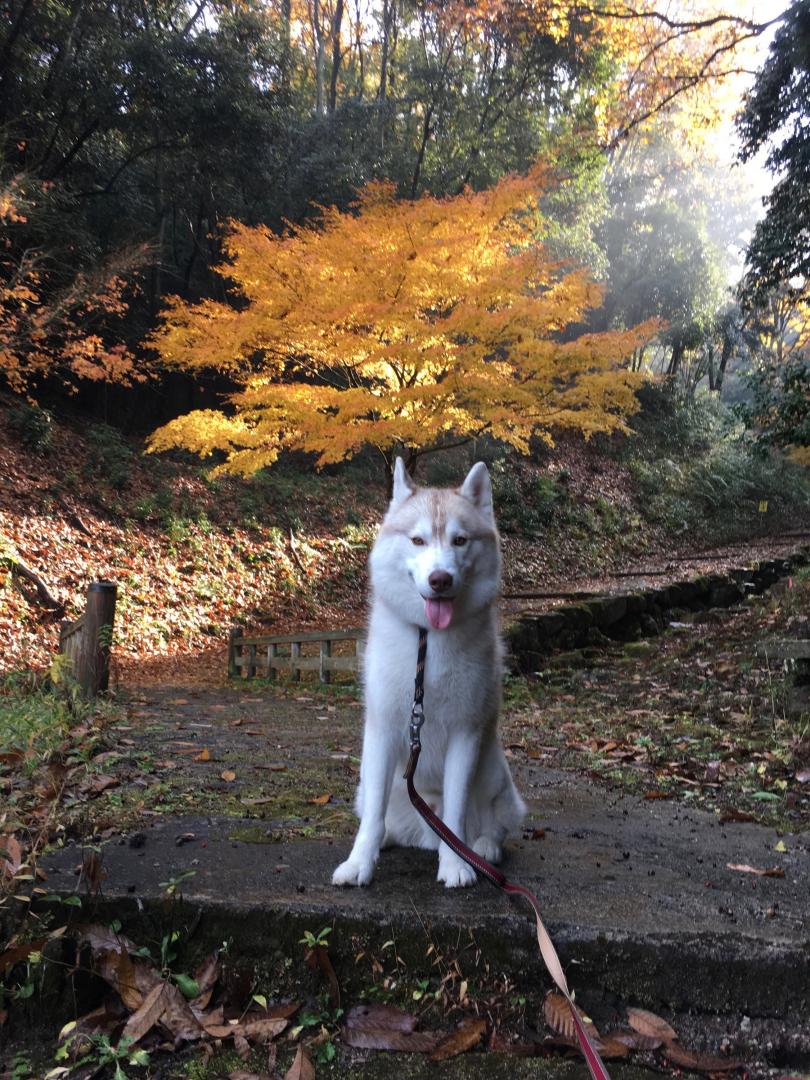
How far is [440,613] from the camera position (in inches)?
88.4

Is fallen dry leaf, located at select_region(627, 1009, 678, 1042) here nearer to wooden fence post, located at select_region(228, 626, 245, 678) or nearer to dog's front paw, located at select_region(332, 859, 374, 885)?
dog's front paw, located at select_region(332, 859, 374, 885)

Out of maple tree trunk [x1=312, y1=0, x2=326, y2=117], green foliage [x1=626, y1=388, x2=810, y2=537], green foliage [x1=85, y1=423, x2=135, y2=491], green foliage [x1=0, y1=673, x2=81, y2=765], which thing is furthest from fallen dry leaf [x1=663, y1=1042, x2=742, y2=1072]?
maple tree trunk [x1=312, y1=0, x2=326, y2=117]

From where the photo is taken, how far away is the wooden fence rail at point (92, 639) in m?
5.91

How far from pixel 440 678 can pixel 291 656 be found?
7174mm

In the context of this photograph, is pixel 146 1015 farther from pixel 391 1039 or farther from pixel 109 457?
pixel 109 457

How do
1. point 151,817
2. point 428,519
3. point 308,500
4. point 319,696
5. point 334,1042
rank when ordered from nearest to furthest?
point 334,1042 → point 428,519 → point 151,817 → point 319,696 → point 308,500

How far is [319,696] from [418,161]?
1643cm

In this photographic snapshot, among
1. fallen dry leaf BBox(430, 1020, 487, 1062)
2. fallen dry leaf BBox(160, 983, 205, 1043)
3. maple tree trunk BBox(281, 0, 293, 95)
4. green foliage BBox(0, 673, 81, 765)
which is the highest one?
maple tree trunk BBox(281, 0, 293, 95)

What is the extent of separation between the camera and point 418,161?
1923 centimetres

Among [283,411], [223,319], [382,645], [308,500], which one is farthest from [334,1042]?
[308,500]

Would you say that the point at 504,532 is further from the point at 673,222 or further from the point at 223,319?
the point at 673,222

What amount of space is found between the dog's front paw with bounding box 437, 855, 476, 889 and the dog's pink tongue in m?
0.74

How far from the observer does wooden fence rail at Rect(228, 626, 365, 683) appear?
334 inches

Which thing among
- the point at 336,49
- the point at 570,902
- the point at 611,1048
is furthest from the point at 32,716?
the point at 336,49
